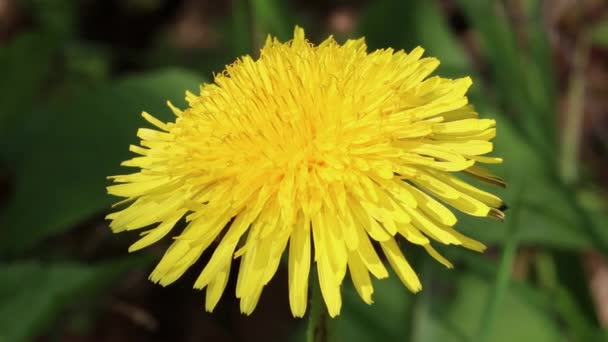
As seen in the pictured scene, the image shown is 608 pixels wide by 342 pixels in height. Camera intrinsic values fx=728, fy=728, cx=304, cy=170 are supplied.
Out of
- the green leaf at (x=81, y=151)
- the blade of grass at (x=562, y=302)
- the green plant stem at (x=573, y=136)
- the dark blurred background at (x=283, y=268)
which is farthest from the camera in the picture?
the green plant stem at (x=573, y=136)

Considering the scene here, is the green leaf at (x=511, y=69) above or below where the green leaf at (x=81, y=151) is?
above

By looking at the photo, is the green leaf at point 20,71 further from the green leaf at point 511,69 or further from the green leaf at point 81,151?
the green leaf at point 511,69

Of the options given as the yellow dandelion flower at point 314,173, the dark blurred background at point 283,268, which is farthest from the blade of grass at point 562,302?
the yellow dandelion flower at point 314,173

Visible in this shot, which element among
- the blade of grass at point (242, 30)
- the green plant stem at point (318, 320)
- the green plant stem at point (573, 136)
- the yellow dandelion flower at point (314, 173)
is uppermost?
the blade of grass at point (242, 30)

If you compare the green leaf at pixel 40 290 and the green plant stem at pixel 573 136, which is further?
the green plant stem at pixel 573 136

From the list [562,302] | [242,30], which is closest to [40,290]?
[242,30]

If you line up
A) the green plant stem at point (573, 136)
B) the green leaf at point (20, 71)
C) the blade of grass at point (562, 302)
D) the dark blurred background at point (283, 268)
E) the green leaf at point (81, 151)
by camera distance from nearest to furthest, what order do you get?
the blade of grass at point (562, 302) < the dark blurred background at point (283, 268) < the green leaf at point (81, 151) < the green leaf at point (20, 71) < the green plant stem at point (573, 136)

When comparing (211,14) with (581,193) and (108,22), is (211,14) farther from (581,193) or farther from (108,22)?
(581,193)
